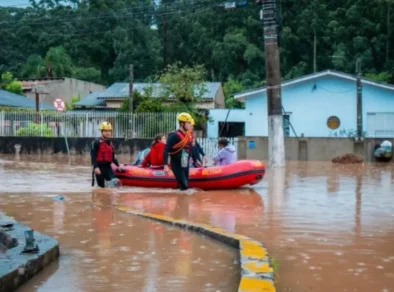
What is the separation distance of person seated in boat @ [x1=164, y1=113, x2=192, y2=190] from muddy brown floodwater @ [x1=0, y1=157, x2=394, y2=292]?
1.36 ft

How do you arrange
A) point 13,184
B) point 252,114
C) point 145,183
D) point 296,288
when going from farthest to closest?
point 252,114 → point 13,184 → point 145,183 → point 296,288

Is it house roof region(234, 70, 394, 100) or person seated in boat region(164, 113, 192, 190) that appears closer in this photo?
person seated in boat region(164, 113, 192, 190)

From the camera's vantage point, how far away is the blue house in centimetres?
3566

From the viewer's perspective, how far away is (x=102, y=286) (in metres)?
5.99

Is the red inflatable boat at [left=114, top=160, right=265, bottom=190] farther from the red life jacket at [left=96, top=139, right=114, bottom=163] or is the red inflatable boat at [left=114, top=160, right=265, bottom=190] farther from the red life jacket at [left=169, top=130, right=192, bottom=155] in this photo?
the red life jacket at [left=96, top=139, right=114, bottom=163]

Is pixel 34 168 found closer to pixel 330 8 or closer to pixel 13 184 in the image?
pixel 13 184

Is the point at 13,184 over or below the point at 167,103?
below

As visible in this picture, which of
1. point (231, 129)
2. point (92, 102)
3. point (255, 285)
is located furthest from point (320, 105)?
point (255, 285)

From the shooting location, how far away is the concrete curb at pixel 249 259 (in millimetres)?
5410

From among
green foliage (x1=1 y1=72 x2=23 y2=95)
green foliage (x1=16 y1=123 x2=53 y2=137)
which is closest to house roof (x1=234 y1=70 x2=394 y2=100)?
green foliage (x1=16 y1=123 x2=53 y2=137)

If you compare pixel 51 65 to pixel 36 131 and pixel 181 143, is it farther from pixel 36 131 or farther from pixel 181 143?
pixel 181 143

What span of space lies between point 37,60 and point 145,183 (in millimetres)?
60081

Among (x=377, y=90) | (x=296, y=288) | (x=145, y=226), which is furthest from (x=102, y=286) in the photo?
(x=377, y=90)

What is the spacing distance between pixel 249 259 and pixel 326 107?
1225 inches
